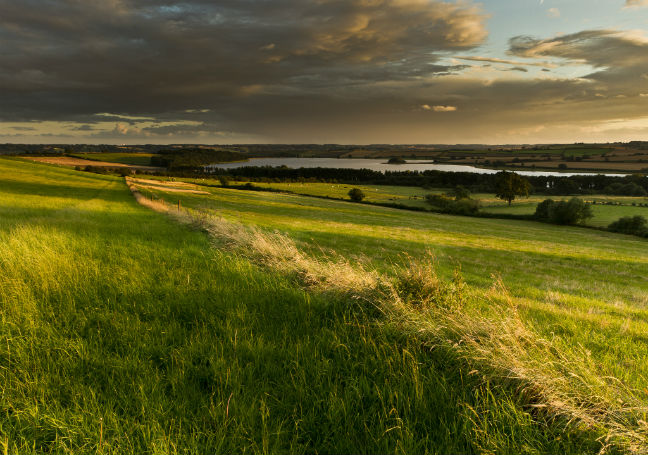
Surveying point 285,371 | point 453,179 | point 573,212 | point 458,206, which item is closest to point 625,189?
point 453,179

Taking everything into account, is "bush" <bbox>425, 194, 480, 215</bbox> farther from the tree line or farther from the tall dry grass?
the tall dry grass

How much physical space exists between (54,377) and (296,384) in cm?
226

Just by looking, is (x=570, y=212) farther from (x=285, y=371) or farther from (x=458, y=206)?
→ (x=285, y=371)

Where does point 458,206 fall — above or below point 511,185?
below

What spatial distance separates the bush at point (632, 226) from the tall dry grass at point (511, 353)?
74.5 meters

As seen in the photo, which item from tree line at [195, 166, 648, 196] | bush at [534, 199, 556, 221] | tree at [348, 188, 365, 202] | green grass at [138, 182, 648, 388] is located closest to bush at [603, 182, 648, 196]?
tree line at [195, 166, 648, 196]

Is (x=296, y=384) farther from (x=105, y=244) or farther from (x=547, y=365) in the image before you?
(x=105, y=244)

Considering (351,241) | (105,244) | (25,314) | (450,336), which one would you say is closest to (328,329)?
(450,336)

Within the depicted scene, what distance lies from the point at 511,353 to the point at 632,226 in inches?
3114

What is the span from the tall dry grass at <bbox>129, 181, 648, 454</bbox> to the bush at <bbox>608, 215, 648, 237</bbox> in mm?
74514

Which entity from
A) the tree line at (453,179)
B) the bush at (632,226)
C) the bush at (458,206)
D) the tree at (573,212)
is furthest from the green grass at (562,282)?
the tree line at (453,179)

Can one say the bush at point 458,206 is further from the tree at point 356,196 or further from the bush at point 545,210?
the tree at point 356,196

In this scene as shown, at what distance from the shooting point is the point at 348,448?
2.27m

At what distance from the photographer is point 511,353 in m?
3.15
